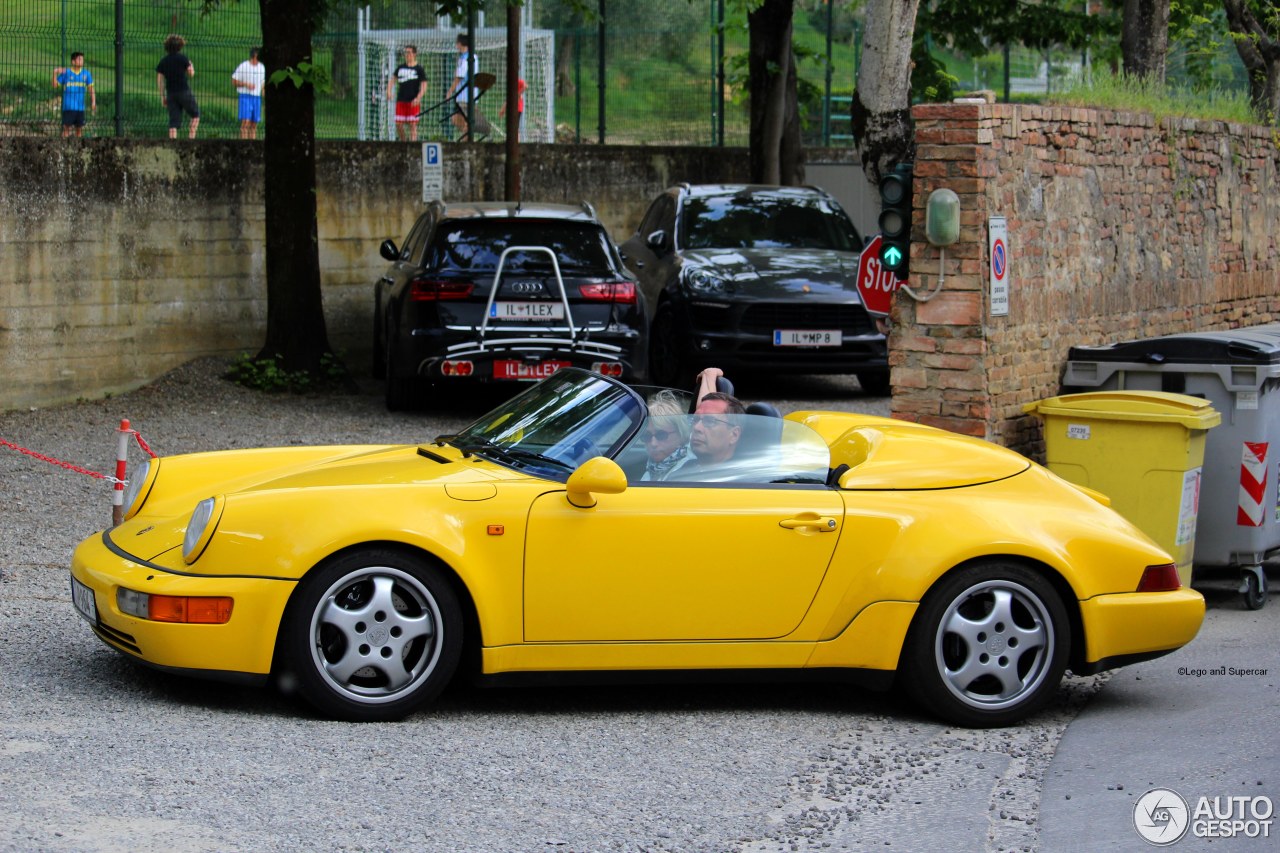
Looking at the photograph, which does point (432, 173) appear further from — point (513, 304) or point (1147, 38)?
point (1147, 38)

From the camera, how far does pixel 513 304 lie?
12578 millimetres

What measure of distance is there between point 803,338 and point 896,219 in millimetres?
4793

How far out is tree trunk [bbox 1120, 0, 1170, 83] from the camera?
1625cm

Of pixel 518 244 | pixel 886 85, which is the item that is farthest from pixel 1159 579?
pixel 518 244

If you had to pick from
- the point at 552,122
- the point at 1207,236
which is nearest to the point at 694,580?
the point at 1207,236

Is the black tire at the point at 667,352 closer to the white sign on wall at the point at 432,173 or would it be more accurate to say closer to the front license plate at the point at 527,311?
the front license plate at the point at 527,311

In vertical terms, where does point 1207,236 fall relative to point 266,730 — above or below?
above

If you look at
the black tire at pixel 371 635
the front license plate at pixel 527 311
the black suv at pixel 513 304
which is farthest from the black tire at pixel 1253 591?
the front license plate at pixel 527 311

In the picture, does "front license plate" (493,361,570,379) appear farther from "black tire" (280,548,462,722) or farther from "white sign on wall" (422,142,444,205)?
"black tire" (280,548,462,722)

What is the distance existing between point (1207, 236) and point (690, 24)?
9.40 meters

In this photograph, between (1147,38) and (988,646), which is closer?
(988,646)

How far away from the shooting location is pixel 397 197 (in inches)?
660

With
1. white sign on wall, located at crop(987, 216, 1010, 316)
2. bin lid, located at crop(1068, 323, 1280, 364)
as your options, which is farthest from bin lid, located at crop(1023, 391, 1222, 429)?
white sign on wall, located at crop(987, 216, 1010, 316)

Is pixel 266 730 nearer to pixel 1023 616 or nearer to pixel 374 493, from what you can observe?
pixel 374 493
